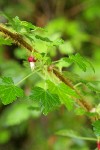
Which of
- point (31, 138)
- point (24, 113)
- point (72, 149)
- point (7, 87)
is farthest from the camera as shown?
point (31, 138)

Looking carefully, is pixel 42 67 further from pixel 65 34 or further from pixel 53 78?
pixel 65 34

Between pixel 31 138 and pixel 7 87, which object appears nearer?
pixel 7 87

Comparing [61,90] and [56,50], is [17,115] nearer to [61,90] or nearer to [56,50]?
[56,50]

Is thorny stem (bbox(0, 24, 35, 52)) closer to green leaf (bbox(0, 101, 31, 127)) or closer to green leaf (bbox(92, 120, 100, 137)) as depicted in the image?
green leaf (bbox(92, 120, 100, 137))

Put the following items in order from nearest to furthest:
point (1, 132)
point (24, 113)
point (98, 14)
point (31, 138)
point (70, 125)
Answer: point (24, 113), point (70, 125), point (1, 132), point (31, 138), point (98, 14)

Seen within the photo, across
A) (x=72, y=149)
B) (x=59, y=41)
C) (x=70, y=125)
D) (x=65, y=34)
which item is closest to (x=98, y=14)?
(x=65, y=34)

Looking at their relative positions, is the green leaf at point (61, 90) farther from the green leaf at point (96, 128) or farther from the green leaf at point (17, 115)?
the green leaf at point (17, 115)
